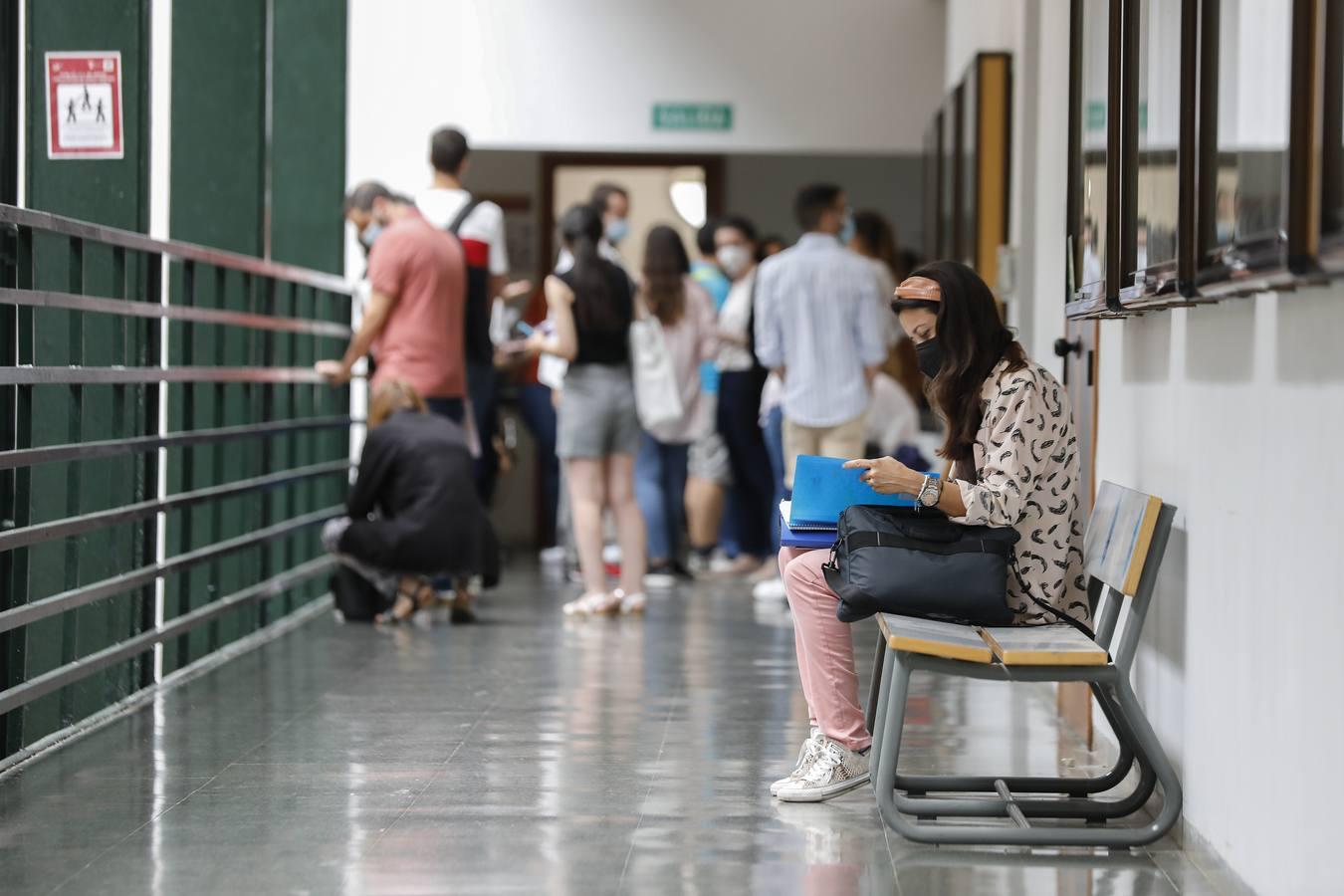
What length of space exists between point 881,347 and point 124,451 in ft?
11.3

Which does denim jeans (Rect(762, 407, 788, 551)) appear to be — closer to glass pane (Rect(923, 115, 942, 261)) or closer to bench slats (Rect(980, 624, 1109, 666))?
glass pane (Rect(923, 115, 942, 261))

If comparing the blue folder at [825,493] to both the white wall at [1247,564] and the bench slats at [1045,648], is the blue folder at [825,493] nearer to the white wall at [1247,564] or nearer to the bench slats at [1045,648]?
the bench slats at [1045,648]

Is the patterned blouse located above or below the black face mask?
below

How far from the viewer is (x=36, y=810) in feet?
13.1

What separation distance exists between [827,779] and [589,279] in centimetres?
382

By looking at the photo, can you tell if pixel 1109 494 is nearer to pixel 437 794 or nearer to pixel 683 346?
pixel 437 794

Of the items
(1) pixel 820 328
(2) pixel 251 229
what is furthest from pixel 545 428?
(2) pixel 251 229

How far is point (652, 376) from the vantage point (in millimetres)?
7824

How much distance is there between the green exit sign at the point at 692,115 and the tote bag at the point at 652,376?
281cm

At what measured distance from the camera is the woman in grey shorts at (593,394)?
758 centimetres

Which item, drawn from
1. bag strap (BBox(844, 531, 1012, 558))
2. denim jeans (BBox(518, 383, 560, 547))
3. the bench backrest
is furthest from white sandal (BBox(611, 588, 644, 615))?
bag strap (BBox(844, 531, 1012, 558))

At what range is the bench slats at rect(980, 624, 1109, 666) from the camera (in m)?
3.54

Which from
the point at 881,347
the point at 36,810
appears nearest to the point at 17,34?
the point at 36,810

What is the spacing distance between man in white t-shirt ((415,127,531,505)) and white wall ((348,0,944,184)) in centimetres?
182
